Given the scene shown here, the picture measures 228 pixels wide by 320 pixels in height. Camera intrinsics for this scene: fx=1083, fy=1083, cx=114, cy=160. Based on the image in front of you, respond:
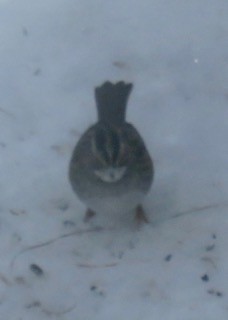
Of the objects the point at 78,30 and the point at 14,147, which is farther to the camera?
the point at 78,30

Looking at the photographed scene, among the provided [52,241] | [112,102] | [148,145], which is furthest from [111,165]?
[148,145]

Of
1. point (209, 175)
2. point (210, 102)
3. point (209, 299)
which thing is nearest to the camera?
point (209, 299)

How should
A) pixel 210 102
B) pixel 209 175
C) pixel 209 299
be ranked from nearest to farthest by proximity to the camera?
pixel 209 299 → pixel 209 175 → pixel 210 102

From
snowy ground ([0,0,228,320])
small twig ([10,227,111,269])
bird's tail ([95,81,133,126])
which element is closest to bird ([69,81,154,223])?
bird's tail ([95,81,133,126])

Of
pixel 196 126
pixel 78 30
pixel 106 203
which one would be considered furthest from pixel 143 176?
pixel 78 30

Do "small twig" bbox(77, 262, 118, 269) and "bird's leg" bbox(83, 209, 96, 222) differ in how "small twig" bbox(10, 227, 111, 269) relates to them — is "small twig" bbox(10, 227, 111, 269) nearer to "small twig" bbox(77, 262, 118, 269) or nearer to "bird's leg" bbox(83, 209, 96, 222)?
"bird's leg" bbox(83, 209, 96, 222)

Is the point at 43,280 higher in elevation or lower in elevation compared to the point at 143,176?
lower

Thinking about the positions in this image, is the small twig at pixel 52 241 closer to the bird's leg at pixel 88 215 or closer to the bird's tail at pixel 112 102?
the bird's leg at pixel 88 215

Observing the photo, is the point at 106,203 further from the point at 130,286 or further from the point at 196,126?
the point at 196,126
